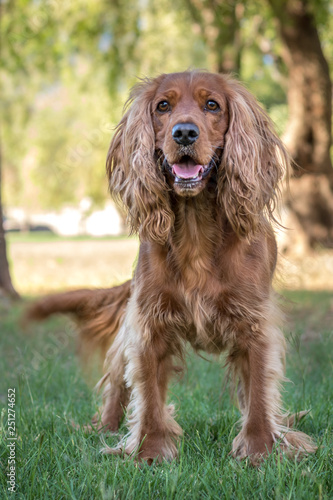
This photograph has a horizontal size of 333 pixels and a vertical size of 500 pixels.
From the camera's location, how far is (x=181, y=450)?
7.53 feet

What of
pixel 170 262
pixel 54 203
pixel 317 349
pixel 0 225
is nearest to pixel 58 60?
pixel 0 225

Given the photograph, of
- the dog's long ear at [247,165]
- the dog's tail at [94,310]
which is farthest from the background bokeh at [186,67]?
the dog's long ear at [247,165]

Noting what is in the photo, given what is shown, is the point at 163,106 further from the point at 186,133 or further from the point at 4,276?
the point at 4,276

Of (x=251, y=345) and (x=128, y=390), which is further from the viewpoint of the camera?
(x=128, y=390)

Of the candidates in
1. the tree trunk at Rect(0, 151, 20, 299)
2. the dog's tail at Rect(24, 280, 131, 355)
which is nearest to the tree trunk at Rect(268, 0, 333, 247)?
the tree trunk at Rect(0, 151, 20, 299)

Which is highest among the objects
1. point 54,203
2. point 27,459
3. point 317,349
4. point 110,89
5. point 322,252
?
point 110,89

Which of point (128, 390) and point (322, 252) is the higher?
point (128, 390)

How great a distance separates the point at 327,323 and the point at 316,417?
335cm

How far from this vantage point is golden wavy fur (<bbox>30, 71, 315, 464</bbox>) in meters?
2.59

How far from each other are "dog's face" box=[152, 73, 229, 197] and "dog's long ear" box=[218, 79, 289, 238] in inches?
2.5

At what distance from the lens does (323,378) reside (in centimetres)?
354

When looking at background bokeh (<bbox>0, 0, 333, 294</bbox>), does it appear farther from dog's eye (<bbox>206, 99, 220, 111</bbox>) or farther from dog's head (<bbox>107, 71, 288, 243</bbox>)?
dog's eye (<bbox>206, 99, 220, 111</bbox>)

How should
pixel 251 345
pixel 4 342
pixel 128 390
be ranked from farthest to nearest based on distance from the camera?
pixel 4 342
pixel 128 390
pixel 251 345

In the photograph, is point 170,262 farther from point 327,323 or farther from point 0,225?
point 0,225
